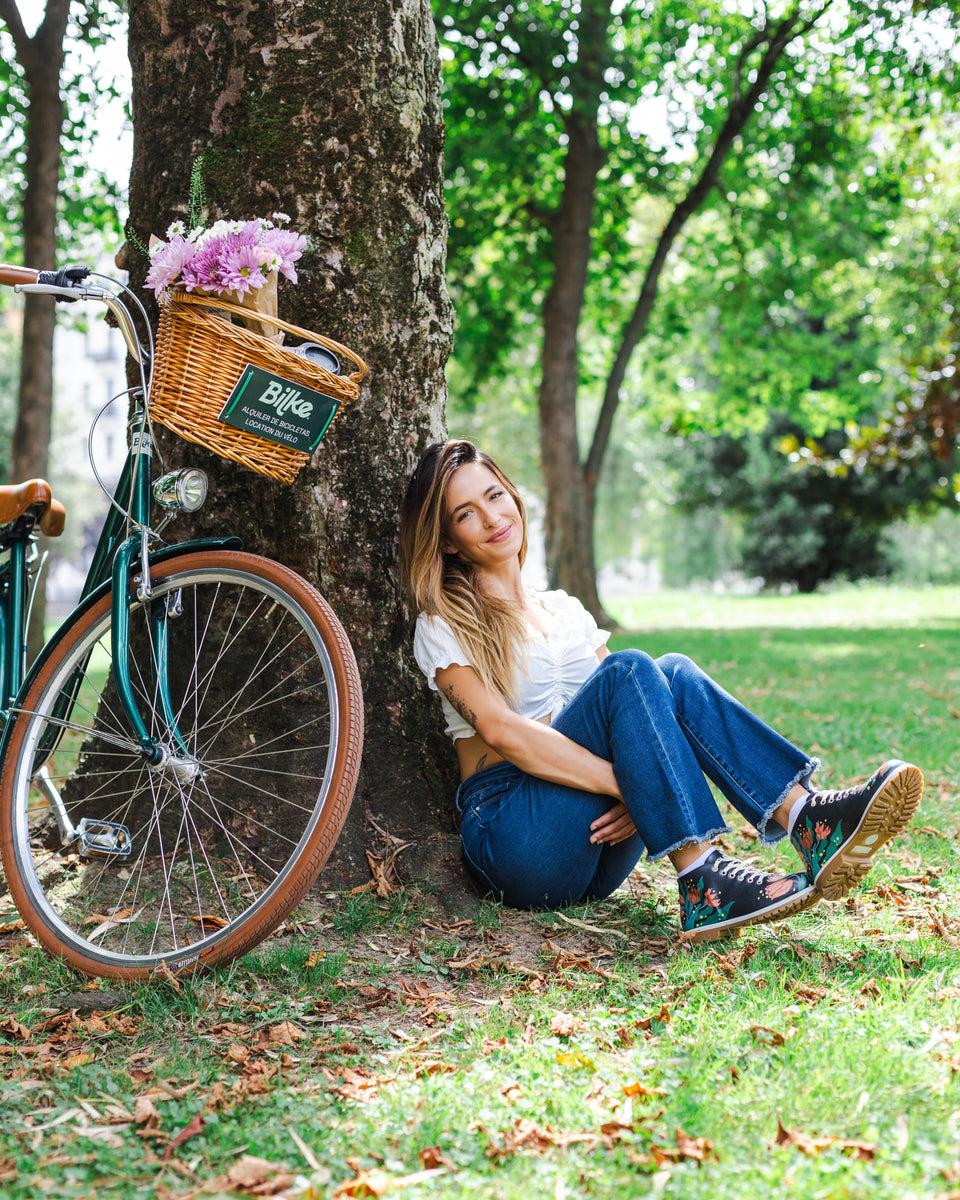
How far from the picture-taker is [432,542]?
3.15m

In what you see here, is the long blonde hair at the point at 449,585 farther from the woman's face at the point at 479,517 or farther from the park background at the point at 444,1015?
the park background at the point at 444,1015

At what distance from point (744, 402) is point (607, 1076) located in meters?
14.7

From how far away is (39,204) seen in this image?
7.66m

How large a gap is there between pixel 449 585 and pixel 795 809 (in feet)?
3.94

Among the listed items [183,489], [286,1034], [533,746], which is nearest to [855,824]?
[533,746]

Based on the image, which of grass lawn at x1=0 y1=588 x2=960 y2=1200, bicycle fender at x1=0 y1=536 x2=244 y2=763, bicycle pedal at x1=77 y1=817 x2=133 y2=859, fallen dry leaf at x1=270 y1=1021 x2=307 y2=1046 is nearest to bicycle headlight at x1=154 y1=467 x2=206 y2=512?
bicycle fender at x1=0 y1=536 x2=244 y2=763

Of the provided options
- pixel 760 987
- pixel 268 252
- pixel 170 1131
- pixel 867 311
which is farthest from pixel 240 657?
pixel 867 311

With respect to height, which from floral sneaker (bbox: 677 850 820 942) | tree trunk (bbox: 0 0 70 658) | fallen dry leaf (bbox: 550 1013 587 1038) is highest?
tree trunk (bbox: 0 0 70 658)

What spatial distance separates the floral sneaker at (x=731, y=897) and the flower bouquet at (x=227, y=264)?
5.76 ft

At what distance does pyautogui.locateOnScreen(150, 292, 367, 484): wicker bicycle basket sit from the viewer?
242 centimetres

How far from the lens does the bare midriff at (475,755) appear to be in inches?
124

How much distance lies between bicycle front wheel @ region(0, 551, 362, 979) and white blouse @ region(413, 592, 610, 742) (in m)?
0.37

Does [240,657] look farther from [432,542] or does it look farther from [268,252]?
[268,252]

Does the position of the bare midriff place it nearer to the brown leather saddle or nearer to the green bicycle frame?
the green bicycle frame
